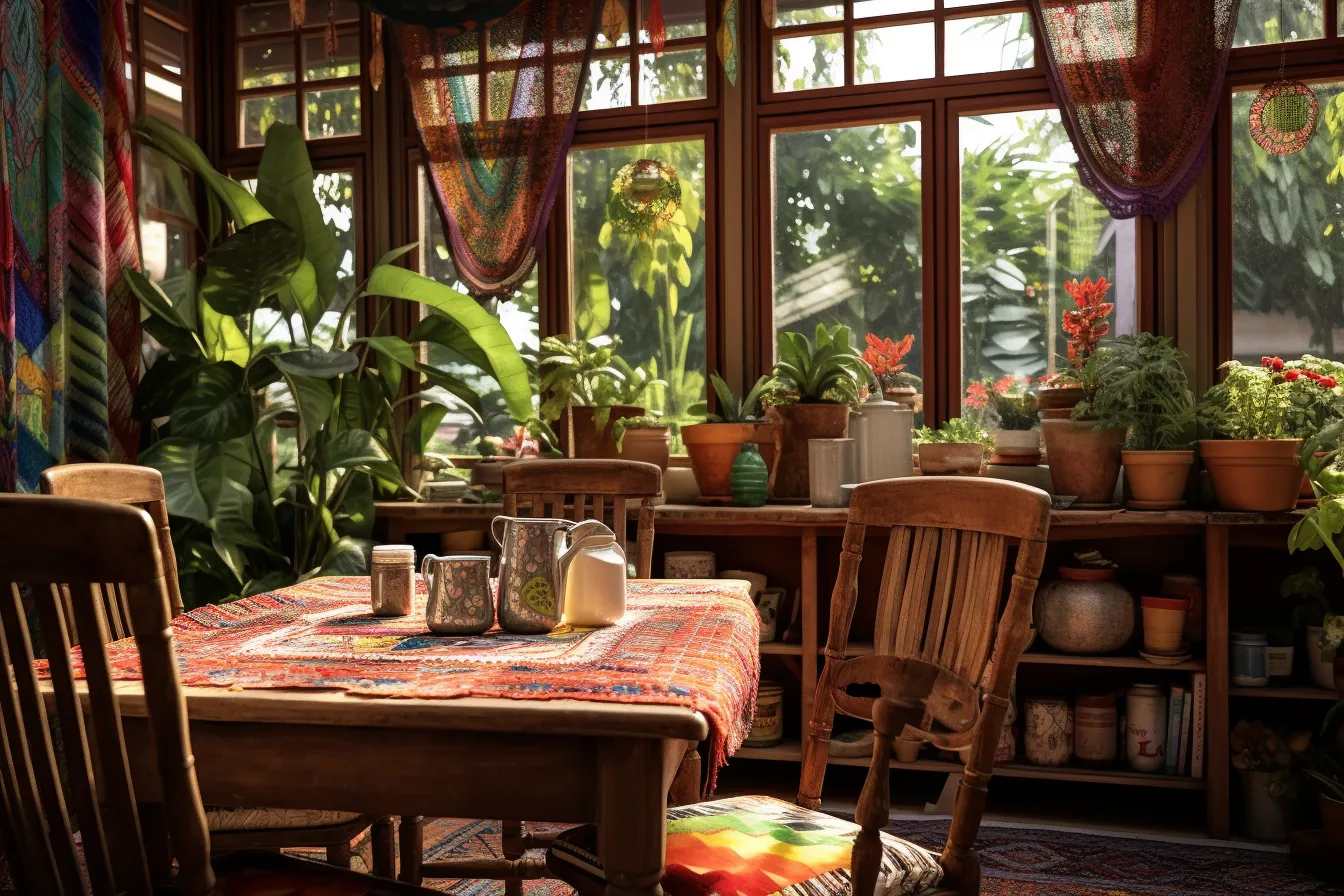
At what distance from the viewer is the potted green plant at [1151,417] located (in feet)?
10.9

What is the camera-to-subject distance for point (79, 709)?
46.0 inches

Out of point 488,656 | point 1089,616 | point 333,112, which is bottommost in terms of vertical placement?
point 1089,616

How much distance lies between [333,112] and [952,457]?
8.84ft

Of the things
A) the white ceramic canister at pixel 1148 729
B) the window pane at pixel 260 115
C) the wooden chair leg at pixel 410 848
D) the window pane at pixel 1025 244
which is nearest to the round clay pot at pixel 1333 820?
the white ceramic canister at pixel 1148 729

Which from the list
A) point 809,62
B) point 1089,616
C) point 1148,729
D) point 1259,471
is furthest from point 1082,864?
point 809,62

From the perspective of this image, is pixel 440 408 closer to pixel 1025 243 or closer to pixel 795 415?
pixel 795 415

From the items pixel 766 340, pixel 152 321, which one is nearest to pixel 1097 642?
pixel 766 340

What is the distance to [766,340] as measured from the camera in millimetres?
4047

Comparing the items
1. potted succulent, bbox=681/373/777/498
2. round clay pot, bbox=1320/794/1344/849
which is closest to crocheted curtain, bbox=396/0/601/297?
potted succulent, bbox=681/373/777/498

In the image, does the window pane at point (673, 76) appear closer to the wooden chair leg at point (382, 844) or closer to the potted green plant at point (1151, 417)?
the potted green plant at point (1151, 417)

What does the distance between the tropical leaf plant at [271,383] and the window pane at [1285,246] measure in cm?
233

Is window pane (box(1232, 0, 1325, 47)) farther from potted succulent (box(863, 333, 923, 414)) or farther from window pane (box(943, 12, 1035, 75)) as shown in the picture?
potted succulent (box(863, 333, 923, 414))

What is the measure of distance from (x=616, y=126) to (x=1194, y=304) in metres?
2.04

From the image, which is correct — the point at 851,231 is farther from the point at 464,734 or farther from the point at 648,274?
the point at 464,734
